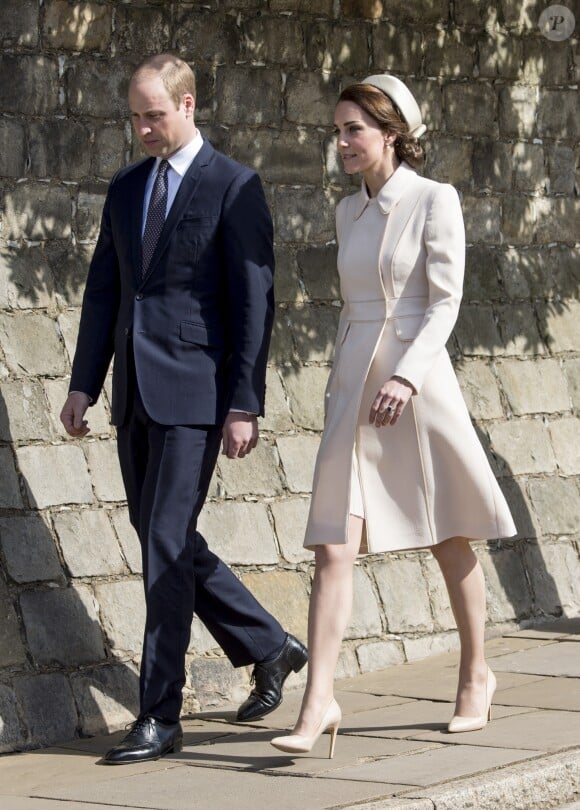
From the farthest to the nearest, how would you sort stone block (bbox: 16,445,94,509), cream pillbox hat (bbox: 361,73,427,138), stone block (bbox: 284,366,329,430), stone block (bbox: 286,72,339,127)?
stone block (bbox: 286,72,339,127) → stone block (bbox: 284,366,329,430) → stone block (bbox: 16,445,94,509) → cream pillbox hat (bbox: 361,73,427,138)

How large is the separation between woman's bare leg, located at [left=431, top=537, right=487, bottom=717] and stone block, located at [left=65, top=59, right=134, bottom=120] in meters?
2.85

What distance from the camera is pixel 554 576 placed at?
7.71m

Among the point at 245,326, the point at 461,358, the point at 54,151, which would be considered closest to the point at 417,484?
the point at 245,326

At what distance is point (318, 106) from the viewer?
7.78 metres

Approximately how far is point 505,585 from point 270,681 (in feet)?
7.38

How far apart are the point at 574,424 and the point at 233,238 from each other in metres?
3.72

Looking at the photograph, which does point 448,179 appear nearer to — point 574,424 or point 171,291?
point 574,424

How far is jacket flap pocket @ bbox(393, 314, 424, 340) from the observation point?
4930mm

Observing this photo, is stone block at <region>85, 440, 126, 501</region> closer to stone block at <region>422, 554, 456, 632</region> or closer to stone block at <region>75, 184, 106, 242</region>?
stone block at <region>75, 184, 106, 242</region>

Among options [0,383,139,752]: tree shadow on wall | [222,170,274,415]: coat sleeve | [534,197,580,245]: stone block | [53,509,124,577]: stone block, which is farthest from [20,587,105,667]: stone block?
[534,197,580,245]: stone block

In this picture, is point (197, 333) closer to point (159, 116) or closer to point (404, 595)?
point (159, 116)

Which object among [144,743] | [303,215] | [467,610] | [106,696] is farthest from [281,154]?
[144,743]

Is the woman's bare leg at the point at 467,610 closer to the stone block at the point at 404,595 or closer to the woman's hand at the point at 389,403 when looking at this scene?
the woman's hand at the point at 389,403

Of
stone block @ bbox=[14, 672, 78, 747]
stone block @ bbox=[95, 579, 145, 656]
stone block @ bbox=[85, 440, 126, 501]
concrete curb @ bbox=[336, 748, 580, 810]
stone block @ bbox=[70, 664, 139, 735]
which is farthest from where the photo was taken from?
stone block @ bbox=[85, 440, 126, 501]
